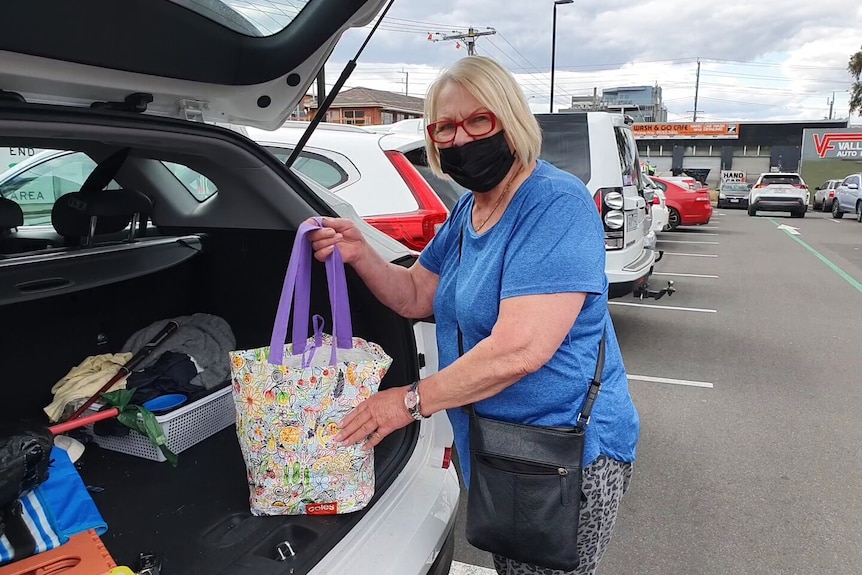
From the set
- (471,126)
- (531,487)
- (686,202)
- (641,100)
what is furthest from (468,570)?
(641,100)

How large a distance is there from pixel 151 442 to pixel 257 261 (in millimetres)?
A: 786

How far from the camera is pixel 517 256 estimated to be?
142cm

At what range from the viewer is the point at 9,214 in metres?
2.31

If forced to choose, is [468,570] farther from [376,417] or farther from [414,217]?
[414,217]

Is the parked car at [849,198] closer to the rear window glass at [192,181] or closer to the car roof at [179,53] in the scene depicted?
the rear window glass at [192,181]

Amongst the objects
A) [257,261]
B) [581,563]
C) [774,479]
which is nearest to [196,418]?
[257,261]

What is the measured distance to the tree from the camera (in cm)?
3978

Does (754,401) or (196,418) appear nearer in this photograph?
(196,418)

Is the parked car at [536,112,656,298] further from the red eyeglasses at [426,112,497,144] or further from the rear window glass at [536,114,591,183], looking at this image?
the red eyeglasses at [426,112,497,144]

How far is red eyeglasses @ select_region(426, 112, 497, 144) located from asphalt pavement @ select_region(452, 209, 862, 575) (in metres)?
1.86

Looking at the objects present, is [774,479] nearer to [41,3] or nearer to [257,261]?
Result: [257,261]

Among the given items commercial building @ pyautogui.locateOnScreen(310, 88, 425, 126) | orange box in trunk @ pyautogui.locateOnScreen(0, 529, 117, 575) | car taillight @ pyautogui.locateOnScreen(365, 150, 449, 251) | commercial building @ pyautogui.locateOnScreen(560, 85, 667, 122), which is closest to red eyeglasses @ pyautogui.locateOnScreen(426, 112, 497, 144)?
orange box in trunk @ pyautogui.locateOnScreen(0, 529, 117, 575)

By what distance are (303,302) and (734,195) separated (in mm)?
27425

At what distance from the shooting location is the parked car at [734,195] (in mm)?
25500
